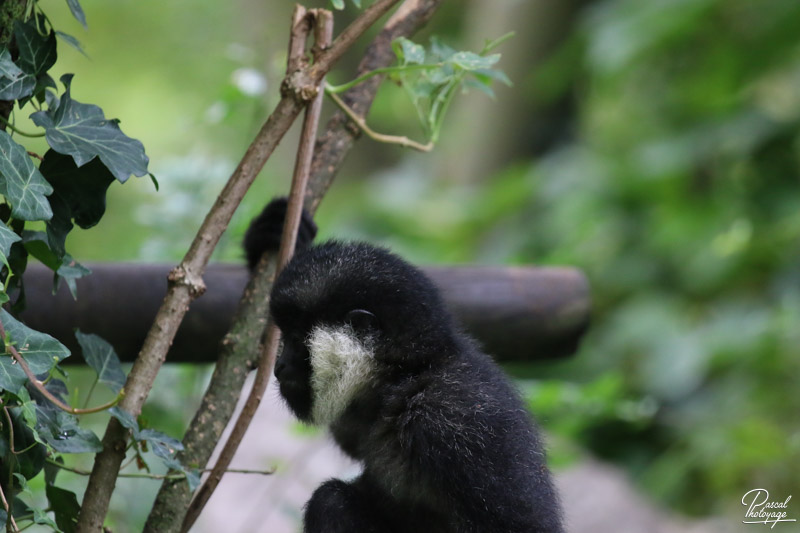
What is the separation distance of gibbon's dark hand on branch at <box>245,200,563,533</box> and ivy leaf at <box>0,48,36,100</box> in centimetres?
88

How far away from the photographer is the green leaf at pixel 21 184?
1.71 meters

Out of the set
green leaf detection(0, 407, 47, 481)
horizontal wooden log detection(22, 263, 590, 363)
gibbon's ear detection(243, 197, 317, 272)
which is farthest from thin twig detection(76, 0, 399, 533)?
horizontal wooden log detection(22, 263, 590, 363)

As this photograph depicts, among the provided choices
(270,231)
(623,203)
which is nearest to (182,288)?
(270,231)

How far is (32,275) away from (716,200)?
5385 mm

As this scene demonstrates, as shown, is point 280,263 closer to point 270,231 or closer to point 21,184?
point 270,231

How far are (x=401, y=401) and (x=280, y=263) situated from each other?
547 millimetres

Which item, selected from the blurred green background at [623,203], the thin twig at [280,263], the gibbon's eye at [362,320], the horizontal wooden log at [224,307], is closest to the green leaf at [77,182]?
the thin twig at [280,263]

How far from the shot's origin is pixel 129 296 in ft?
10.3

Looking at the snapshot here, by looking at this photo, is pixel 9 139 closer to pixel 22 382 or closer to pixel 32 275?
pixel 22 382

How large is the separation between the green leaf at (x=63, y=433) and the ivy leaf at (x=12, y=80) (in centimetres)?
68

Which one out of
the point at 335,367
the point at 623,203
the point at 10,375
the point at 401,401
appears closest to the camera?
the point at 10,375

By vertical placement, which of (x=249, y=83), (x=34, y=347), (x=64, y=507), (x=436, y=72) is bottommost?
(x=64, y=507)

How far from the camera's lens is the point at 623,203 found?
7.45 m

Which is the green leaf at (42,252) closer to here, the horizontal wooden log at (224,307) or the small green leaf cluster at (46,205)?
the small green leaf cluster at (46,205)
